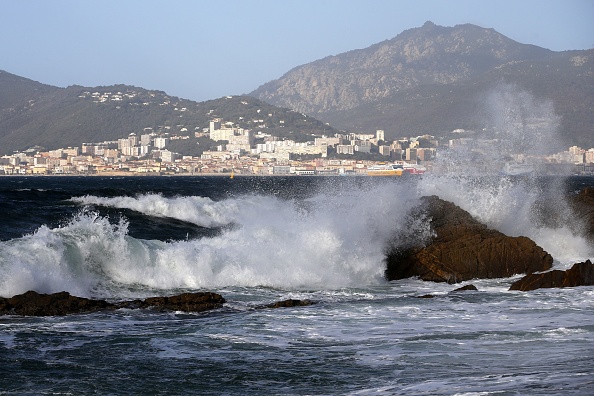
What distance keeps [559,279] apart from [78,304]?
9.66 metres

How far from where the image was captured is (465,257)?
20.5 meters

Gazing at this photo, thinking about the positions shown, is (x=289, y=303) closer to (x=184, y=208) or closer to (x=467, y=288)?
(x=467, y=288)

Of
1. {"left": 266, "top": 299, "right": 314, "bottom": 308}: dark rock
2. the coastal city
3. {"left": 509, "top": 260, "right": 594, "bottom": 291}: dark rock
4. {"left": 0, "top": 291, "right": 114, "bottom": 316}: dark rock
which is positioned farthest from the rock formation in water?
the coastal city

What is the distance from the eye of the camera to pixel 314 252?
22.2m

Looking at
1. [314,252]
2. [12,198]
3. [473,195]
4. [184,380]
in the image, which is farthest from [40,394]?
[12,198]

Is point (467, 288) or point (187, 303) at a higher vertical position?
point (187, 303)

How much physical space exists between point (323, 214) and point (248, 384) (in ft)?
53.1

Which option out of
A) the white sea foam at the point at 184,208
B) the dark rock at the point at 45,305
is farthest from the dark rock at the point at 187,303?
the white sea foam at the point at 184,208

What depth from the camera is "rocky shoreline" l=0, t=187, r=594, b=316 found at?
49.1 feet

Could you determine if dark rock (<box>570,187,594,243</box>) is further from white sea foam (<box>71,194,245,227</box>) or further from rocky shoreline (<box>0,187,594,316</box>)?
white sea foam (<box>71,194,245,227</box>)

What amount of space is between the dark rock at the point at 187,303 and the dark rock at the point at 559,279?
6.25m

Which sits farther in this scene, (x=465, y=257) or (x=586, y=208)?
(x=586, y=208)

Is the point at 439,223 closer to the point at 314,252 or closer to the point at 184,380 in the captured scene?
the point at 314,252

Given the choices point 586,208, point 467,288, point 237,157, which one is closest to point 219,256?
point 467,288
